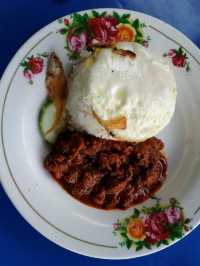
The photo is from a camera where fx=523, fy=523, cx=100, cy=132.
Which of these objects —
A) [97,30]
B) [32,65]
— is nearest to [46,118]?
[32,65]

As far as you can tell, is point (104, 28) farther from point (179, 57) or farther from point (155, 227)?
point (155, 227)

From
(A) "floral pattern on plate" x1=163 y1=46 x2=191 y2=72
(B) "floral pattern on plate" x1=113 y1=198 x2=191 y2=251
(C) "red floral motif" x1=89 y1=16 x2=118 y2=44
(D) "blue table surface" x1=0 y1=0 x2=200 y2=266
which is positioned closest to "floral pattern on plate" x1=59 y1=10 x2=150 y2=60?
(C) "red floral motif" x1=89 y1=16 x2=118 y2=44

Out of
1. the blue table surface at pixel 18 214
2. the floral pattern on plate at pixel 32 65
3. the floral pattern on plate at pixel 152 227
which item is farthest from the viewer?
the blue table surface at pixel 18 214

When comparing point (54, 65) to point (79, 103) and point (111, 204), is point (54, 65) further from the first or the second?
point (111, 204)

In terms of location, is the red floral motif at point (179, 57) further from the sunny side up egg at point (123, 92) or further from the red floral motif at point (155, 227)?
the red floral motif at point (155, 227)

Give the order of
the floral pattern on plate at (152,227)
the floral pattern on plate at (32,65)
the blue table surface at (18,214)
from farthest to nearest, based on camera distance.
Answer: the blue table surface at (18,214) < the floral pattern on plate at (152,227) < the floral pattern on plate at (32,65)

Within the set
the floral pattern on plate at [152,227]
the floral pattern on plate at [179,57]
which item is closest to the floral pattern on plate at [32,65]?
the floral pattern on plate at [179,57]

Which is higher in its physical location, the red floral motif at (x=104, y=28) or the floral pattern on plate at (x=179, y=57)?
the red floral motif at (x=104, y=28)
